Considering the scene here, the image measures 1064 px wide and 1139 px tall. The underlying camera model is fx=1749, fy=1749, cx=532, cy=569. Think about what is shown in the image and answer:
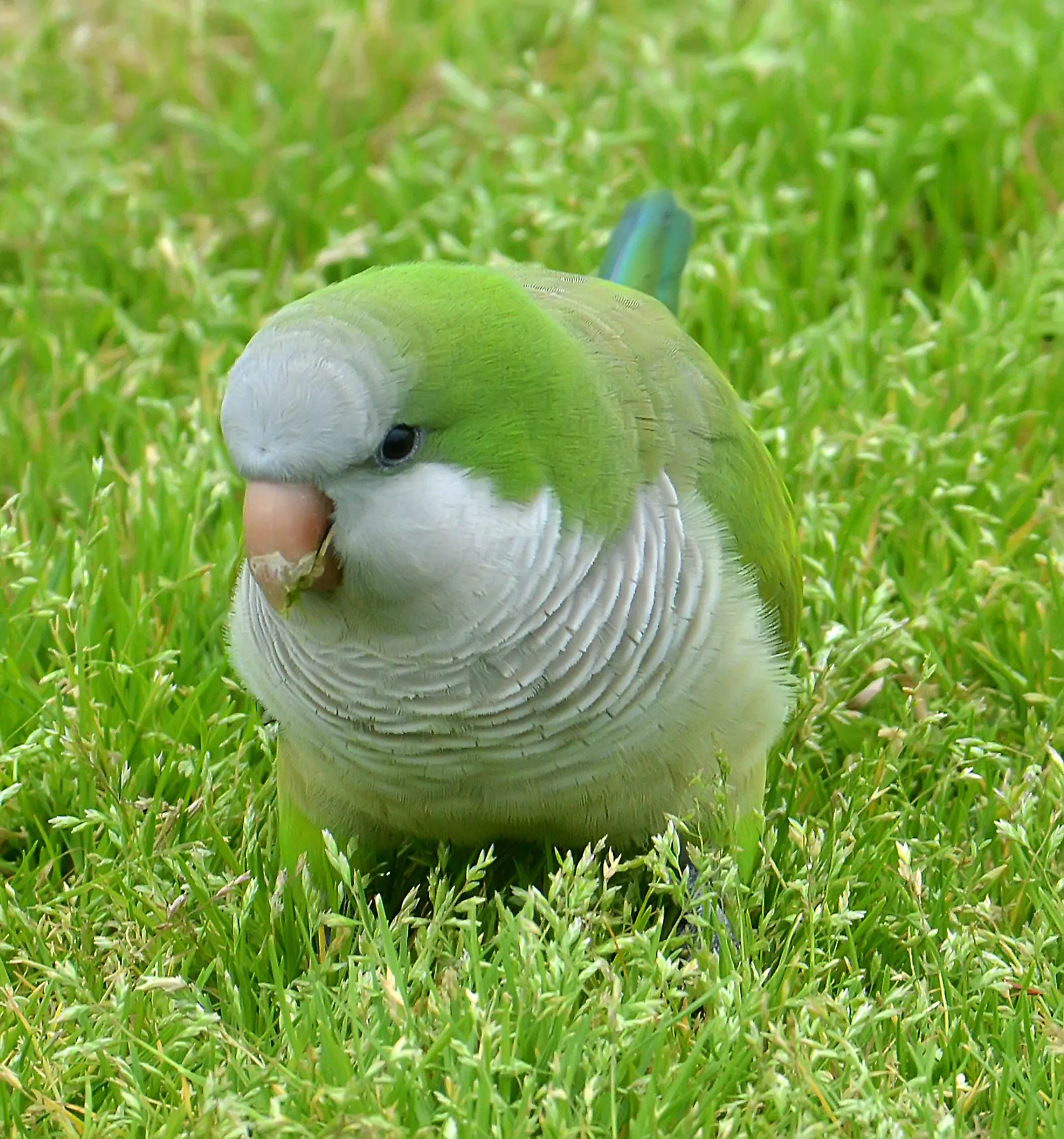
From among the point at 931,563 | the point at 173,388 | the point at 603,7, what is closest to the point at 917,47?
the point at 603,7

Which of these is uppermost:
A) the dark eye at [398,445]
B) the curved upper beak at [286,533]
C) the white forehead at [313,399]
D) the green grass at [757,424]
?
the white forehead at [313,399]

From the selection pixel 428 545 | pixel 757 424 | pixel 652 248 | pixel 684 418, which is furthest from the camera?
pixel 757 424

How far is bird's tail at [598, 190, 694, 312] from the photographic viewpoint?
3.53 meters

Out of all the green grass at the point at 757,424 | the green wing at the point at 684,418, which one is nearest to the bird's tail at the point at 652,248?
the green grass at the point at 757,424

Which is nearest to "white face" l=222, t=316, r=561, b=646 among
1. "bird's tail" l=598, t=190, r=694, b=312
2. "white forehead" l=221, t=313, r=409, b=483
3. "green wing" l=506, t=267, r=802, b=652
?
"white forehead" l=221, t=313, r=409, b=483

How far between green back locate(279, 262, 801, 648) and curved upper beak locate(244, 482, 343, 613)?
0.54ft

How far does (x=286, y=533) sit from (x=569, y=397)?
459mm

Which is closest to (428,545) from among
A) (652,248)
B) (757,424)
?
(652,248)

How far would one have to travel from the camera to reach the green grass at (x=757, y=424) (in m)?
2.33

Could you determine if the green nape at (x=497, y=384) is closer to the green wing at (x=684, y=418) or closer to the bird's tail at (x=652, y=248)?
the green wing at (x=684, y=418)

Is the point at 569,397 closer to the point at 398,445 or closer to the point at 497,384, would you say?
the point at 497,384

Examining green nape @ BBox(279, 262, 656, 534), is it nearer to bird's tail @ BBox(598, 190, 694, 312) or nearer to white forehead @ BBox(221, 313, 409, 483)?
white forehead @ BBox(221, 313, 409, 483)

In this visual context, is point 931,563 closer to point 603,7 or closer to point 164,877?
point 164,877

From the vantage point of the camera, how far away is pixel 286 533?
2.19m
